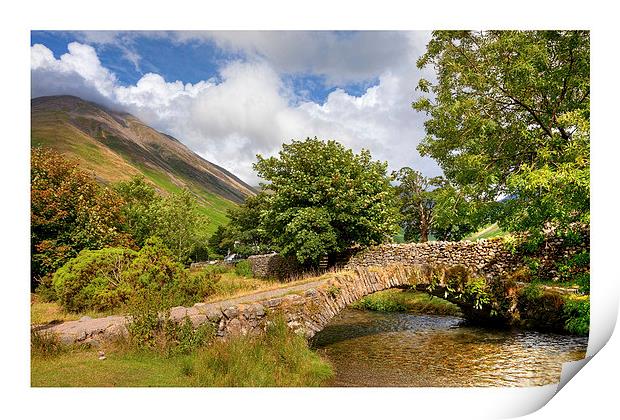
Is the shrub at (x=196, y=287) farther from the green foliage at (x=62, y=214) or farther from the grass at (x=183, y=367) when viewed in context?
the grass at (x=183, y=367)

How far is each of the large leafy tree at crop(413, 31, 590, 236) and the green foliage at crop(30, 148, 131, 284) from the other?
7.60m

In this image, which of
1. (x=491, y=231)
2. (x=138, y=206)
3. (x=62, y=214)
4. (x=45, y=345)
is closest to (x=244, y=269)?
(x=138, y=206)

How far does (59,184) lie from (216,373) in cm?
518

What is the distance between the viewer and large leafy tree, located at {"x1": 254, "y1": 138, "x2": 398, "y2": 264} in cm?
1516

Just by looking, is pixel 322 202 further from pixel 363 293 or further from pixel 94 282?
pixel 94 282

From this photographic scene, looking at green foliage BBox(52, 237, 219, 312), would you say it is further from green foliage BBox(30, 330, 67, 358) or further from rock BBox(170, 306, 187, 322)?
green foliage BBox(30, 330, 67, 358)

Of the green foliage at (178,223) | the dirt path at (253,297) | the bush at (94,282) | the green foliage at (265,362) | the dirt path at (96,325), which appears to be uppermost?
the green foliage at (178,223)

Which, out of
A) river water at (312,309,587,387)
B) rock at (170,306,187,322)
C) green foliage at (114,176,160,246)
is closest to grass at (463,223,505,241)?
river water at (312,309,587,387)

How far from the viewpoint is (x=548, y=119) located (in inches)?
294

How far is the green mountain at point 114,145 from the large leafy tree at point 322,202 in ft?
8.90

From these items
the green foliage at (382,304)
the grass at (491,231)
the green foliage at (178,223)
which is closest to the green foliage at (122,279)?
the green foliage at (178,223)

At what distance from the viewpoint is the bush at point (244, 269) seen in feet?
55.6
